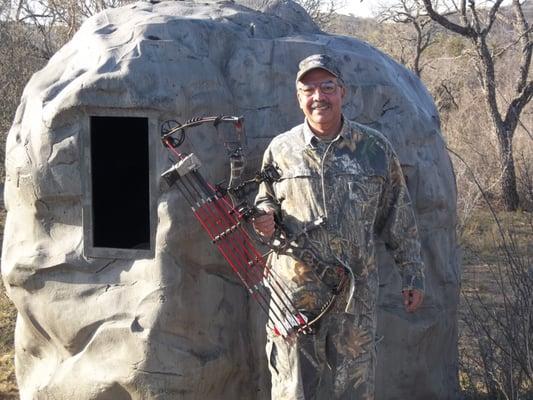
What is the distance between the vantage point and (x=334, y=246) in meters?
3.33

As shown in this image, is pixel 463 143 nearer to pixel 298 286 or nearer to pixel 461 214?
pixel 461 214

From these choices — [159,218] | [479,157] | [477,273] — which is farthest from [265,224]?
[479,157]

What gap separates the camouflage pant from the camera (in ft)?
11.0

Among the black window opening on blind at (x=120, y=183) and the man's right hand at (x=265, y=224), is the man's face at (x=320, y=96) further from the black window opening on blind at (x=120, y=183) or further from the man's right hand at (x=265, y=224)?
the black window opening on blind at (x=120, y=183)

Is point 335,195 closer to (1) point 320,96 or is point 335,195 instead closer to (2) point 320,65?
(1) point 320,96

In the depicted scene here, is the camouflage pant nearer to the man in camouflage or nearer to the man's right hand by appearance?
the man in camouflage

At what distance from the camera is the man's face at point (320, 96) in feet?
10.7

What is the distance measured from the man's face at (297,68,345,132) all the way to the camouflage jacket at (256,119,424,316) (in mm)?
78

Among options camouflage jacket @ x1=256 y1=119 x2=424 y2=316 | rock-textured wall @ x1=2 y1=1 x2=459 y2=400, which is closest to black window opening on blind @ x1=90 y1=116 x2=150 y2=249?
rock-textured wall @ x1=2 y1=1 x2=459 y2=400

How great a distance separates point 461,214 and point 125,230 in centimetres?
605

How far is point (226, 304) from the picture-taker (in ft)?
14.2

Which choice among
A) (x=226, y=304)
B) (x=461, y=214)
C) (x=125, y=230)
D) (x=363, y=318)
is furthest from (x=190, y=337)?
(x=461, y=214)

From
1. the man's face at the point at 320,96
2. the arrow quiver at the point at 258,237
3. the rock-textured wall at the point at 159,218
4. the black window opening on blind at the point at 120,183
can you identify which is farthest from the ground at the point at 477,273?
the black window opening on blind at the point at 120,183

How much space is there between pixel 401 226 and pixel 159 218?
1.19 meters
